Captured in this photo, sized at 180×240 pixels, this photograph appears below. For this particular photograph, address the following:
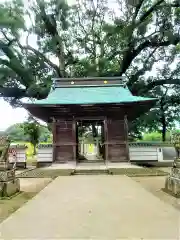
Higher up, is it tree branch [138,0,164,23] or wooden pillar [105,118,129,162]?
tree branch [138,0,164,23]

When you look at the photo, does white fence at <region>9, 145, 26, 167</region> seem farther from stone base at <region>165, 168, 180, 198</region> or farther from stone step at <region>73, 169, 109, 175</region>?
stone base at <region>165, 168, 180, 198</region>

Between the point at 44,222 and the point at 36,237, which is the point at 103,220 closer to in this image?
the point at 44,222

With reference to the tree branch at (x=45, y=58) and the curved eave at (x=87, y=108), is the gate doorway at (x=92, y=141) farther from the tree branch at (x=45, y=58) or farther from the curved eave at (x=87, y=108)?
the tree branch at (x=45, y=58)

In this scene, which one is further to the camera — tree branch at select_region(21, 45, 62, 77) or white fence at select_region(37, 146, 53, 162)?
tree branch at select_region(21, 45, 62, 77)

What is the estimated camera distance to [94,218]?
14.0 ft

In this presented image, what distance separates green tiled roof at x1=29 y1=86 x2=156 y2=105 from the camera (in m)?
13.8

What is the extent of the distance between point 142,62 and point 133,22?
4.04 m

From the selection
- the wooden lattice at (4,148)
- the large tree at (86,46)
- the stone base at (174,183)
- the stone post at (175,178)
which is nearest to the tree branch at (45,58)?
the large tree at (86,46)

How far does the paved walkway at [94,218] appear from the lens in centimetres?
349

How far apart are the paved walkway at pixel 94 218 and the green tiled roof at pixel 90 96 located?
26.1 feet

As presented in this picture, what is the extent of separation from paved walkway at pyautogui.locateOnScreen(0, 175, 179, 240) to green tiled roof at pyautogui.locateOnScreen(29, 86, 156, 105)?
7958 mm

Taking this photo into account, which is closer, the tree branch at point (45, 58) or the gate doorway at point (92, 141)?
the gate doorway at point (92, 141)

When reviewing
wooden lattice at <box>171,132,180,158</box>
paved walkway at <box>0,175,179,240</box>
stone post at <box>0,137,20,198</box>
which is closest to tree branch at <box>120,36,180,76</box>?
wooden lattice at <box>171,132,180,158</box>

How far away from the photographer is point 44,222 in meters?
4.09
